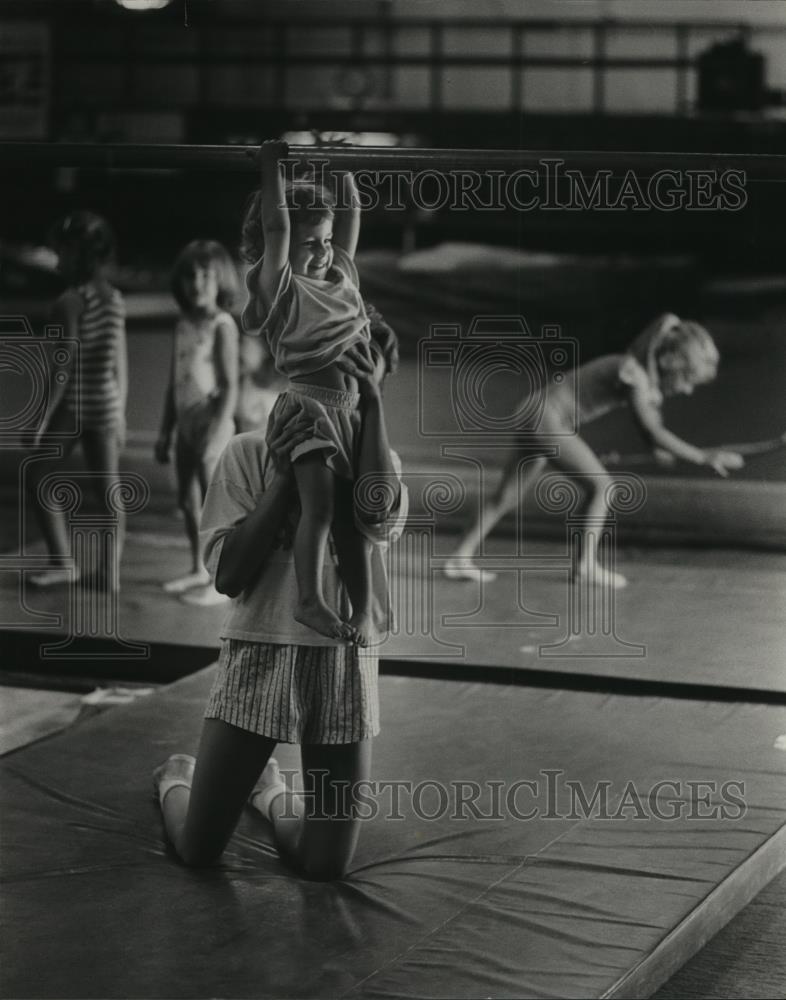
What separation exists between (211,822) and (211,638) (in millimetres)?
1953

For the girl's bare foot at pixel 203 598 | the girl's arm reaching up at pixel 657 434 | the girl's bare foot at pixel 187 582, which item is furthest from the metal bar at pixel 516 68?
the girl's bare foot at pixel 203 598

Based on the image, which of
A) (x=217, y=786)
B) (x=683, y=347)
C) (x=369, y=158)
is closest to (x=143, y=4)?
(x=683, y=347)

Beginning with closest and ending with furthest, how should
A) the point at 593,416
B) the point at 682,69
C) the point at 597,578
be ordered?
the point at 597,578, the point at 593,416, the point at 682,69

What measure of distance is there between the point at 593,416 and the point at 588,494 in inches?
13.3

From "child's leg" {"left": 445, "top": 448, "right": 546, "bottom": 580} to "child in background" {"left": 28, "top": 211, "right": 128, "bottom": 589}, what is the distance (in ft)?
4.03

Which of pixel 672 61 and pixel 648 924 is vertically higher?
pixel 672 61

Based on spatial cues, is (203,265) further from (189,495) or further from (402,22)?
A: (402,22)

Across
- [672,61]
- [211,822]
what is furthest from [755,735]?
[672,61]

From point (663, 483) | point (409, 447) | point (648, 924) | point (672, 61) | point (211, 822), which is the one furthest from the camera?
point (672, 61)

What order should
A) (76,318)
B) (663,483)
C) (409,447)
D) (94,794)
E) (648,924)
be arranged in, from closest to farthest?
1. (648,924)
2. (94,794)
3. (76,318)
4. (663,483)
5. (409,447)

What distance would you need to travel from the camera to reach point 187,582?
5070mm

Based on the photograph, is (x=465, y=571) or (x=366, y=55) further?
(x=366, y=55)

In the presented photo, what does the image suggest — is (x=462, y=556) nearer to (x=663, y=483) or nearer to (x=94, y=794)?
(x=663, y=483)

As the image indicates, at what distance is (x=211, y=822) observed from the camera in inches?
98.1
